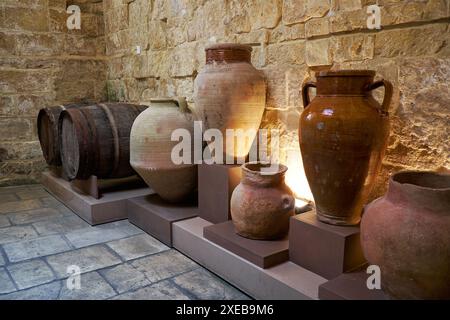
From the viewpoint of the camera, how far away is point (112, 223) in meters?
2.82

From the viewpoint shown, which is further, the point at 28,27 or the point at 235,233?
the point at 28,27

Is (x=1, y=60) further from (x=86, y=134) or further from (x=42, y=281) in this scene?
(x=42, y=281)

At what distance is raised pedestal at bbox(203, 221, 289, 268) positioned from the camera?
1.78 m

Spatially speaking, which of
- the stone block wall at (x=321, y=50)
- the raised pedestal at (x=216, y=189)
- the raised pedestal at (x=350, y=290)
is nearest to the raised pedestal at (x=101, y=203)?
the raised pedestal at (x=216, y=189)

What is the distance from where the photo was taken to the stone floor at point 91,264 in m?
1.84

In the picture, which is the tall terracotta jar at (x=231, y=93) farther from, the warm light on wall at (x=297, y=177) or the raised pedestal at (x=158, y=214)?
the raised pedestal at (x=158, y=214)

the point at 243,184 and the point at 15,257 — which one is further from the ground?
the point at 243,184

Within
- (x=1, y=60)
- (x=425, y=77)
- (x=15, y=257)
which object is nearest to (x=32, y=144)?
(x=1, y=60)

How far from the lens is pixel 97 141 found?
281 centimetres

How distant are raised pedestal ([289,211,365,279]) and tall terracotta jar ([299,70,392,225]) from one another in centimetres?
10

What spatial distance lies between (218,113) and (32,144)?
2721 mm

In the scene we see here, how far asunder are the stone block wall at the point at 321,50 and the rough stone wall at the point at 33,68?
1.04 metres

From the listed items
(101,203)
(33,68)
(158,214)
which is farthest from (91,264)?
(33,68)

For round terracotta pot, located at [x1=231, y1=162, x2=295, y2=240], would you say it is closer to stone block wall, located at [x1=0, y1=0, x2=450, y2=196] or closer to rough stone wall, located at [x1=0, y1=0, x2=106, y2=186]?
stone block wall, located at [x1=0, y1=0, x2=450, y2=196]
